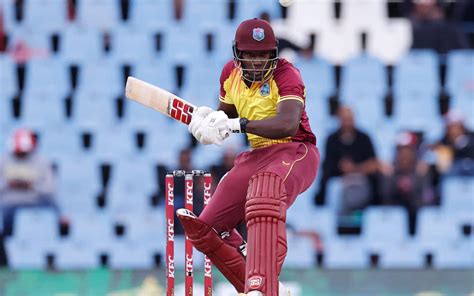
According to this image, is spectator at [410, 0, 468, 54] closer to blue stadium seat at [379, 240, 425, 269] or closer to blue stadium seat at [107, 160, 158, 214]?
blue stadium seat at [379, 240, 425, 269]

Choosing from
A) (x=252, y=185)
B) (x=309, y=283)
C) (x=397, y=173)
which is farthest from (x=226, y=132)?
(x=397, y=173)

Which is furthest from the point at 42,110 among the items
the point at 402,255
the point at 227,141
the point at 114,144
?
the point at 402,255

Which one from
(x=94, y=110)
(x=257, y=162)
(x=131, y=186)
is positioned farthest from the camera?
(x=94, y=110)

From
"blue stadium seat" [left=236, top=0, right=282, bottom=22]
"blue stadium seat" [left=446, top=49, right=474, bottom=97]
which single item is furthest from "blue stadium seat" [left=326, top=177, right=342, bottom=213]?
"blue stadium seat" [left=236, top=0, right=282, bottom=22]

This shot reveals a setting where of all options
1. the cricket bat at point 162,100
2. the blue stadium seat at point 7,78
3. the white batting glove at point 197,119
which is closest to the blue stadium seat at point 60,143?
the blue stadium seat at point 7,78

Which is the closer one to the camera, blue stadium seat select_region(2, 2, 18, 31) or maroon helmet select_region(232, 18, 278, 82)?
maroon helmet select_region(232, 18, 278, 82)

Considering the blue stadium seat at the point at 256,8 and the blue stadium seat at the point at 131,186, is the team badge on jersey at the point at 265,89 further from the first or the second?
the blue stadium seat at the point at 256,8

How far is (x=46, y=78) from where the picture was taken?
9.62 metres

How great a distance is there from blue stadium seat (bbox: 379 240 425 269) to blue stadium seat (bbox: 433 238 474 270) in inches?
4.6

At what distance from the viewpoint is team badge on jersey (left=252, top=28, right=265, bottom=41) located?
516cm

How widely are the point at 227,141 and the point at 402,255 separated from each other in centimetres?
151

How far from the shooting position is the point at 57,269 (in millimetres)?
8461

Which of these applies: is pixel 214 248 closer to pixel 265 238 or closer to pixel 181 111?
pixel 265 238

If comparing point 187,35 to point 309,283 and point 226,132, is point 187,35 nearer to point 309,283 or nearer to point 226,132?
point 309,283
